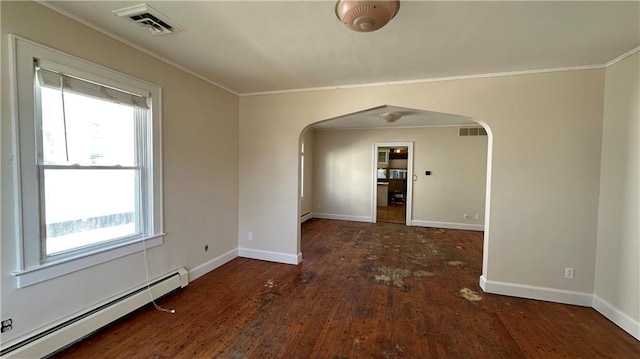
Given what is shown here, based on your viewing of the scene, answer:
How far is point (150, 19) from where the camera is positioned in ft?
6.47

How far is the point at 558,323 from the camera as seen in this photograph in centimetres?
249

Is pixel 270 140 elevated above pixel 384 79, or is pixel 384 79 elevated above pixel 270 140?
pixel 384 79

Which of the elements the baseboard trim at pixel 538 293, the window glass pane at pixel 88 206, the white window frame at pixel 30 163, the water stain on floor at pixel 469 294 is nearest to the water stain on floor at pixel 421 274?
the water stain on floor at pixel 469 294

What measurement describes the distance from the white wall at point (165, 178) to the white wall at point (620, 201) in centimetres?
443

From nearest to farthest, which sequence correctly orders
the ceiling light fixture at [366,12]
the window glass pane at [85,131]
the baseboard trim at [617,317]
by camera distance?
the ceiling light fixture at [366,12] → the window glass pane at [85,131] → the baseboard trim at [617,317]

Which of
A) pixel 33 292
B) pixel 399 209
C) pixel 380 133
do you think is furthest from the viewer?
pixel 399 209

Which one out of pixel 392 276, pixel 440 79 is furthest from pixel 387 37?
pixel 392 276

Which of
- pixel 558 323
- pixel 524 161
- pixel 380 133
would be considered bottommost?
pixel 558 323

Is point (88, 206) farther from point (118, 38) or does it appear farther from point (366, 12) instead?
point (366, 12)

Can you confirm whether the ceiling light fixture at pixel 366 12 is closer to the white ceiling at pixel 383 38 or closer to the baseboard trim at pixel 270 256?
the white ceiling at pixel 383 38

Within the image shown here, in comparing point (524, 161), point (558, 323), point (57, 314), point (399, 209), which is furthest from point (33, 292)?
point (399, 209)

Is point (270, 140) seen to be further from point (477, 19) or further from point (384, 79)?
point (477, 19)

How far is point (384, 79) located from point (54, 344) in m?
3.92

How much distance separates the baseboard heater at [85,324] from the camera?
1788 mm
